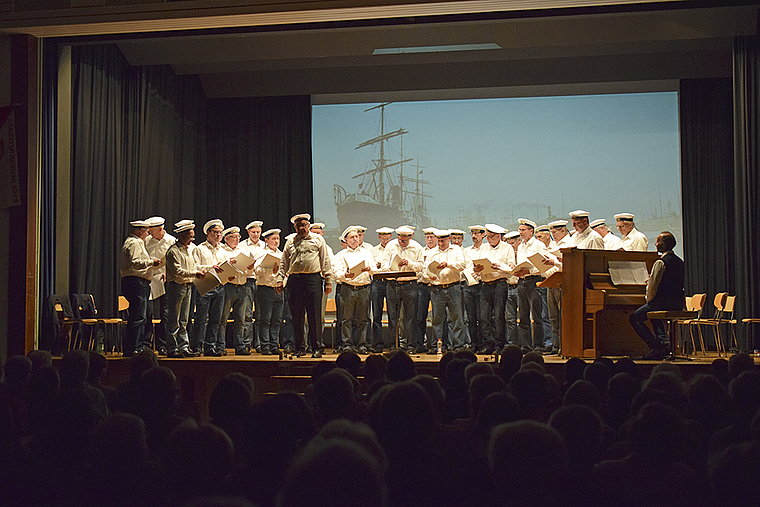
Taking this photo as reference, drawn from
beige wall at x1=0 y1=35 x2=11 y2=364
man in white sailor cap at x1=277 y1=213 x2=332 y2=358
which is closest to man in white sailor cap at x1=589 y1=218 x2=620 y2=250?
man in white sailor cap at x1=277 y1=213 x2=332 y2=358

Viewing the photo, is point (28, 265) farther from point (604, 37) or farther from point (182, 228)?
point (604, 37)

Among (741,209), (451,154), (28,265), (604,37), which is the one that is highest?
(604,37)

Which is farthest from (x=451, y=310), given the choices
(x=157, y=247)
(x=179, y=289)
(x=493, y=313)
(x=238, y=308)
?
(x=157, y=247)

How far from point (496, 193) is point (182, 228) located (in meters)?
5.60

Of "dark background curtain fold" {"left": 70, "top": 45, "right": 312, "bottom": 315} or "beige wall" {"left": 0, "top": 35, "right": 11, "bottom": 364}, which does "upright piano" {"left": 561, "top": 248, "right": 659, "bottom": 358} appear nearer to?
"beige wall" {"left": 0, "top": 35, "right": 11, "bottom": 364}

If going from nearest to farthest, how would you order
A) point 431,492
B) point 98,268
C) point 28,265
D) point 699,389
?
point 431,492, point 699,389, point 28,265, point 98,268

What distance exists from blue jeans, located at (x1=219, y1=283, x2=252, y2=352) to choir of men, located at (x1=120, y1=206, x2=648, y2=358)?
Answer: 1cm

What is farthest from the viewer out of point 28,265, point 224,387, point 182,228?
point 182,228

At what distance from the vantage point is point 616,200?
1138 centimetres

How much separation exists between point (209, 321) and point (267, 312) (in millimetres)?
763

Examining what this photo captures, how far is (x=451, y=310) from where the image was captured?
28.7 feet

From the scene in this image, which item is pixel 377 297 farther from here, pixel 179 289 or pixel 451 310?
pixel 179 289

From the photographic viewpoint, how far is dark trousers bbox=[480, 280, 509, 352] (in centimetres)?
839

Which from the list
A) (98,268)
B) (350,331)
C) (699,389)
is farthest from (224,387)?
(98,268)
